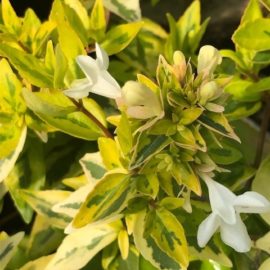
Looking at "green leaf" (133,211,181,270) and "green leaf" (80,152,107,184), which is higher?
"green leaf" (80,152,107,184)

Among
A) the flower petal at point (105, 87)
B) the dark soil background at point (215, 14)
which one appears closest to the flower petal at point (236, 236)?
the flower petal at point (105, 87)

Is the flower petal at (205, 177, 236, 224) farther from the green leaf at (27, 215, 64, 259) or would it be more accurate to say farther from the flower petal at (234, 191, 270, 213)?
the green leaf at (27, 215, 64, 259)

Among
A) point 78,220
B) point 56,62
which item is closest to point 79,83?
point 56,62

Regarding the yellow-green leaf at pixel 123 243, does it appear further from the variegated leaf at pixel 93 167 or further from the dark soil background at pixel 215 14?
the dark soil background at pixel 215 14

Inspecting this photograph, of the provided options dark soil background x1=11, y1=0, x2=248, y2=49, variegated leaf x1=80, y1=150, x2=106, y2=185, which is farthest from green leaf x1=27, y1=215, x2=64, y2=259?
dark soil background x1=11, y1=0, x2=248, y2=49

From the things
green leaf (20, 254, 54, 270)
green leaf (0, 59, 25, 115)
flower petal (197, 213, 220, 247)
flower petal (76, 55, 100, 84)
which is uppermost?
flower petal (76, 55, 100, 84)

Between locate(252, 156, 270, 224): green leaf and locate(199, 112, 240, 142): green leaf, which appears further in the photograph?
locate(252, 156, 270, 224): green leaf
